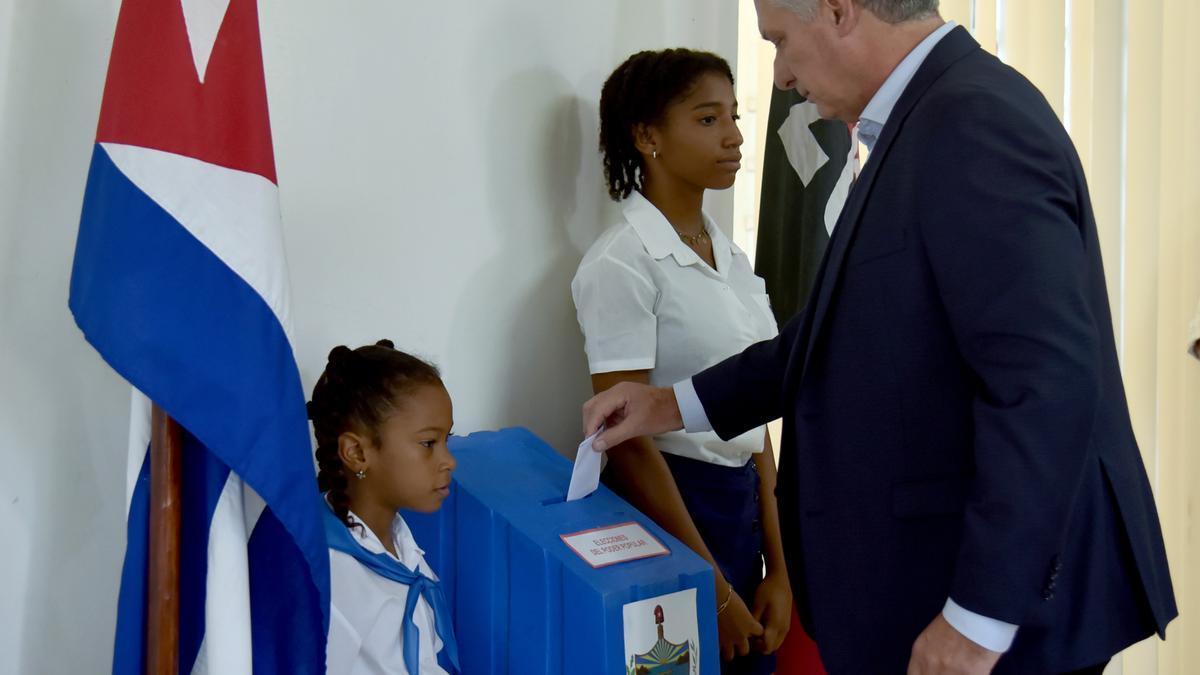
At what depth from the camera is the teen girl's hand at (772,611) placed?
82.1 inches

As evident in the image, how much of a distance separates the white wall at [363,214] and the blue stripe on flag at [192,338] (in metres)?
0.38

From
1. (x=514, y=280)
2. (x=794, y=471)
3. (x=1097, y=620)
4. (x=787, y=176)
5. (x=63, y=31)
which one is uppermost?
(x=63, y=31)

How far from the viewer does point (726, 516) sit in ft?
6.86

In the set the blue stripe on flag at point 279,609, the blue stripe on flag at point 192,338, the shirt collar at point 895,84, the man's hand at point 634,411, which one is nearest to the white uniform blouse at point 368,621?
the blue stripe on flag at point 279,609

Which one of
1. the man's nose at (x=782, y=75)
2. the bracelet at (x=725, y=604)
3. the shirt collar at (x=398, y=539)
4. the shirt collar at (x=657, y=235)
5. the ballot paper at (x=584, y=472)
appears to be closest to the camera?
the man's nose at (x=782, y=75)

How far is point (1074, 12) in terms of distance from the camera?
3104 mm

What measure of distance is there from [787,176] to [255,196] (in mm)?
1725

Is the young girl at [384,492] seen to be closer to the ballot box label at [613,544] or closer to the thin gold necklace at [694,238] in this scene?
the ballot box label at [613,544]

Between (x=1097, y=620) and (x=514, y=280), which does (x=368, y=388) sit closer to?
(x=514, y=280)

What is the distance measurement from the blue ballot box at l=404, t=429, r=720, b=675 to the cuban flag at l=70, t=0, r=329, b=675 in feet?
1.29

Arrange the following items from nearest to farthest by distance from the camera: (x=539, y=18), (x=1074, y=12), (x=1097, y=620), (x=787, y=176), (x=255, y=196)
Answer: (x=1097, y=620), (x=255, y=196), (x=539, y=18), (x=787, y=176), (x=1074, y=12)

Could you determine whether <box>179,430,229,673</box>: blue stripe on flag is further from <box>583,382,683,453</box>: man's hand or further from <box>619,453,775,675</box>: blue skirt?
<box>619,453,775,675</box>: blue skirt

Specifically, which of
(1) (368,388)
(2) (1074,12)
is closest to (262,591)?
(1) (368,388)

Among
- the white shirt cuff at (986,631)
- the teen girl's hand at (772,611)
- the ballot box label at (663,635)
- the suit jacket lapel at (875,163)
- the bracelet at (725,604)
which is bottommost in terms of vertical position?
the teen girl's hand at (772,611)
